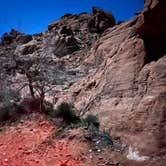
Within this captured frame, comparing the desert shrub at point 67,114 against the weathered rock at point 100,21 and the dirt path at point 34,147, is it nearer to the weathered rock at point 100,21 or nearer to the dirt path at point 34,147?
the dirt path at point 34,147

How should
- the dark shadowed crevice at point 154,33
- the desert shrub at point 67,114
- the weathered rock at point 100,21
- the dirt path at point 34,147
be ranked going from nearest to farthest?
the dirt path at point 34,147
the dark shadowed crevice at point 154,33
the desert shrub at point 67,114
the weathered rock at point 100,21

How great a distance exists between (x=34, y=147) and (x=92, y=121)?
6.47 feet

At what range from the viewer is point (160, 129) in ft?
21.2

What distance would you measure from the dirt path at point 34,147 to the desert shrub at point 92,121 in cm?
98

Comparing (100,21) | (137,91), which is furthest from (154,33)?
(100,21)

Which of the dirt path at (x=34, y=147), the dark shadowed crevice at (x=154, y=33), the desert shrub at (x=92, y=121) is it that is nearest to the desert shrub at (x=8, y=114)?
the dirt path at (x=34, y=147)

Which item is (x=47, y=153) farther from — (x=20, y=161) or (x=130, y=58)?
(x=130, y=58)

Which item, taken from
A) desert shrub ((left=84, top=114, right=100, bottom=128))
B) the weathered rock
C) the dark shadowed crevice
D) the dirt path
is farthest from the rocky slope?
the weathered rock

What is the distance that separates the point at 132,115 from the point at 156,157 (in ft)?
5.00

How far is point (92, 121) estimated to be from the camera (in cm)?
859

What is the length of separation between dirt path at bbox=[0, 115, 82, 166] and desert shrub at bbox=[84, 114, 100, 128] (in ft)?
3.22

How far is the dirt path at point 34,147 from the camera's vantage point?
689 centimetres

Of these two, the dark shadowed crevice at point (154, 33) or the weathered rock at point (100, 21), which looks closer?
the dark shadowed crevice at point (154, 33)

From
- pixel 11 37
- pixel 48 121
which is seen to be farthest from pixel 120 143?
pixel 11 37
